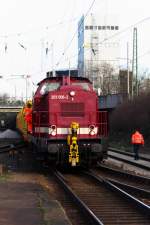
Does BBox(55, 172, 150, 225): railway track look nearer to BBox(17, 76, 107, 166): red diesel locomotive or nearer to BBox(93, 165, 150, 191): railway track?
BBox(93, 165, 150, 191): railway track

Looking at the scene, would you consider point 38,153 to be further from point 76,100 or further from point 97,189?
point 97,189

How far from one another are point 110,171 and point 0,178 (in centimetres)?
491

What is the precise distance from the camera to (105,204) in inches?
480

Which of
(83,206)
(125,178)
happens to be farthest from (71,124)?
(83,206)

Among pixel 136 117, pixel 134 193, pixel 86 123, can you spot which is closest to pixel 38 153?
pixel 86 123

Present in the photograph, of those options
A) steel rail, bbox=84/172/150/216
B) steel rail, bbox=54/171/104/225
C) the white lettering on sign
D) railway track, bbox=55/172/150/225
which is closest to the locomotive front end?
the white lettering on sign

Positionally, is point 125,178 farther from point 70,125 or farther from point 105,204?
point 105,204

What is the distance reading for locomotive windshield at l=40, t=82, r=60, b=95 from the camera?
789 inches

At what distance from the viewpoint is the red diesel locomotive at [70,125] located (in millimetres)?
18547

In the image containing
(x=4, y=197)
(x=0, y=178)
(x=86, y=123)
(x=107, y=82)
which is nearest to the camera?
(x=4, y=197)

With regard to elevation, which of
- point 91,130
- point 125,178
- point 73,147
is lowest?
point 125,178

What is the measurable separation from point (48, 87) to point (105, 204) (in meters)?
8.86

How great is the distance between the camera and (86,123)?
1925cm

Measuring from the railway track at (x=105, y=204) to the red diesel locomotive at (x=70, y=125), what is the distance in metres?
1.57
